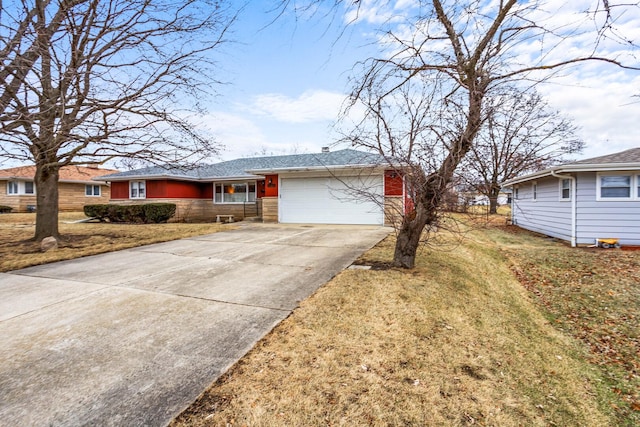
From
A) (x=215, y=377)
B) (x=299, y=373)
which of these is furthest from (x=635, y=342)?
(x=215, y=377)

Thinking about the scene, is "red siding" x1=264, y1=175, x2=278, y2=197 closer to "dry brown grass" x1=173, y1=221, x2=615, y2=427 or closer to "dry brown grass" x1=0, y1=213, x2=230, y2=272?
"dry brown grass" x1=0, y1=213, x2=230, y2=272

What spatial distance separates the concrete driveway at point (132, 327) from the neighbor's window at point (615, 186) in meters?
8.58

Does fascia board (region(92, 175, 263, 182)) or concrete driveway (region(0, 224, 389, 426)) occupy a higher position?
fascia board (region(92, 175, 263, 182))

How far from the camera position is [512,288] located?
6.04 m

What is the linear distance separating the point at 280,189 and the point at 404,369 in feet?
39.2

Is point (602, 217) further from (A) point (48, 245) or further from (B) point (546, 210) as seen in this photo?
(A) point (48, 245)

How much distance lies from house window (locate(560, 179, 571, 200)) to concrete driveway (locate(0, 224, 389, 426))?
337 inches

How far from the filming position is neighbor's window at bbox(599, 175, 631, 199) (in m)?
9.02

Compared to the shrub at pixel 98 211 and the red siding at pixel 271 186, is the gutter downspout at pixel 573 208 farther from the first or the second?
the shrub at pixel 98 211

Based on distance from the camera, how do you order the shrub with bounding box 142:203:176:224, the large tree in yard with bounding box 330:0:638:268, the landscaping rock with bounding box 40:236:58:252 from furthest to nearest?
1. the shrub with bounding box 142:203:176:224
2. the landscaping rock with bounding box 40:236:58:252
3. the large tree in yard with bounding box 330:0:638:268

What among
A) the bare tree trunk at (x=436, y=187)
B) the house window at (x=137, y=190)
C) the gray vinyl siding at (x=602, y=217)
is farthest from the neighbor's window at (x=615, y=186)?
the house window at (x=137, y=190)

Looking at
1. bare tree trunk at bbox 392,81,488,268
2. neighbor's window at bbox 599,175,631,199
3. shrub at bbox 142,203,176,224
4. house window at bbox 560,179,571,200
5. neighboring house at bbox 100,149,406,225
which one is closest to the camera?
bare tree trunk at bbox 392,81,488,268

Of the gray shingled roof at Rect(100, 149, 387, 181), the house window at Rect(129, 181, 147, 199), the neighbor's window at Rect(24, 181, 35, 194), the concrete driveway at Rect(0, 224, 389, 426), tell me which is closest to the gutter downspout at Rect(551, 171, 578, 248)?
the gray shingled roof at Rect(100, 149, 387, 181)

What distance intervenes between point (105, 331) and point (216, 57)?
22.5ft
